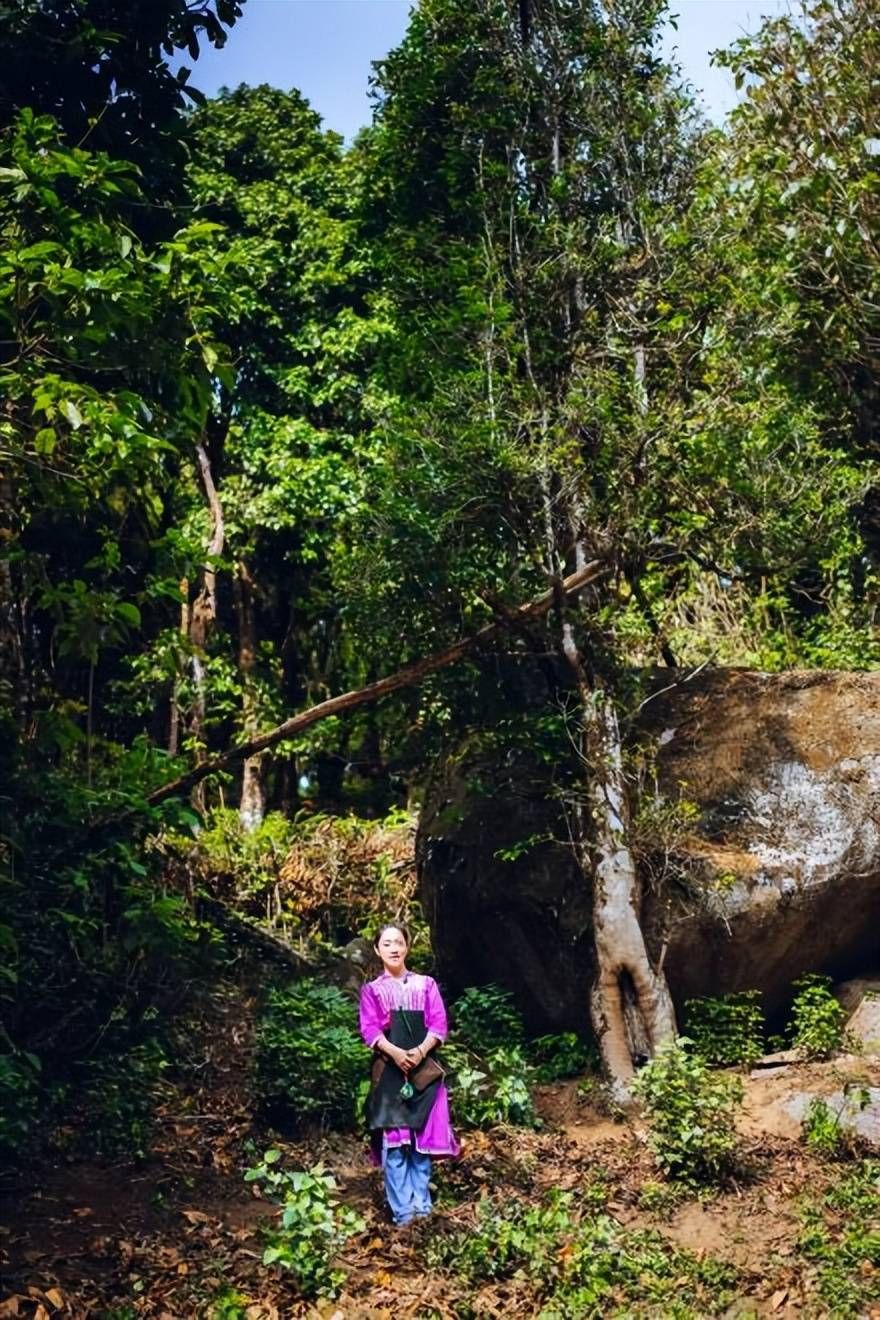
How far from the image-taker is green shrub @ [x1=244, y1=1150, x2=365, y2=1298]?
712 cm

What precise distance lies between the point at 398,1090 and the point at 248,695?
12.1m

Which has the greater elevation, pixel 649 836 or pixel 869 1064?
pixel 649 836

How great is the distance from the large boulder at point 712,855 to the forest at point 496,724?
5 cm

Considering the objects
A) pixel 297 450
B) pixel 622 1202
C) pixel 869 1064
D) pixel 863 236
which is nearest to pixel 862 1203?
pixel 622 1202


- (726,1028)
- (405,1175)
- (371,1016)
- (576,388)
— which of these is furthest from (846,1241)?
(576,388)

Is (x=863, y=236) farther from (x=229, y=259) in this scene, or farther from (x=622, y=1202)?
(x=622, y=1202)

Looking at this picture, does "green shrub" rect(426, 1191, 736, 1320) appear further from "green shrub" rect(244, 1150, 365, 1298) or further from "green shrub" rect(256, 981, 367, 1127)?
"green shrub" rect(256, 981, 367, 1127)

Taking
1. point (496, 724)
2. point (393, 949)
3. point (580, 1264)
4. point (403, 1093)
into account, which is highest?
point (496, 724)

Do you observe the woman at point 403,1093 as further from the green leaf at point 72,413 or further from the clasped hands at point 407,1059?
the green leaf at point 72,413

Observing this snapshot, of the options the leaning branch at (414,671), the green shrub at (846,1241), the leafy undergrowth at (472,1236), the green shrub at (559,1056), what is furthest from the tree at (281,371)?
the green shrub at (846,1241)

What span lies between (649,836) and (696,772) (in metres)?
1.25

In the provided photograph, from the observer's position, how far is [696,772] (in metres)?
12.2

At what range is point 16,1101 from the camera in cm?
825

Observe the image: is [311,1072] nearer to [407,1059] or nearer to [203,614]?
[407,1059]
